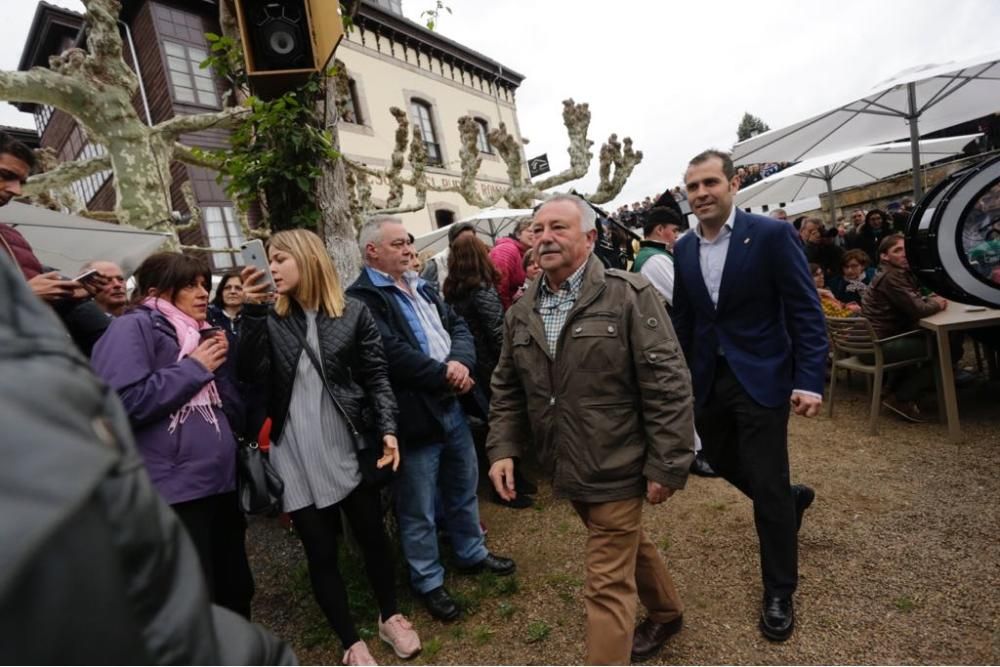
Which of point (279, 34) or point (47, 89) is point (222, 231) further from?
point (279, 34)

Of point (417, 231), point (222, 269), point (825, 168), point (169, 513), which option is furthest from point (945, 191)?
point (417, 231)

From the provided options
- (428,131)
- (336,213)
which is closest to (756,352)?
(336,213)

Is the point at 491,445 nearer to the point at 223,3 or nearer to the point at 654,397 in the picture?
the point at 654,397

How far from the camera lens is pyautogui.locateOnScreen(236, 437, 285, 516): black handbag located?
7.41ft

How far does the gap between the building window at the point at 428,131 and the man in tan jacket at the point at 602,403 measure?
1759cm

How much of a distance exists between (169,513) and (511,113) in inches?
957

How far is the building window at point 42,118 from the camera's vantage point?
18.3 meters

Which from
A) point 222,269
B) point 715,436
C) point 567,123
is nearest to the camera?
point 715,436

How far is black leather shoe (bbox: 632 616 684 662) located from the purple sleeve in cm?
222

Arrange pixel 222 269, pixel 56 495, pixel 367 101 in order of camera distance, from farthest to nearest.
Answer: pixel 367 101 < pixel 222 269 < pixel 56 495

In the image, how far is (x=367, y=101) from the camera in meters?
16.3

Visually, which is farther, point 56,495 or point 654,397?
point 654,397

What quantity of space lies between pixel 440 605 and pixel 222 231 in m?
13.4

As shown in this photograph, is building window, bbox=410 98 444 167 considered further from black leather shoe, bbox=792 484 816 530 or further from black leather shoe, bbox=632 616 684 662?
black leather shoe, bbox=632 616 684 662
